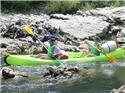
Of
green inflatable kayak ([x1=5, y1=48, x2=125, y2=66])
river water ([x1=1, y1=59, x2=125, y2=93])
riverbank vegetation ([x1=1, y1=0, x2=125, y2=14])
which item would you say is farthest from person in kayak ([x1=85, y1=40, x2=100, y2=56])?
riverbank vegetation ([x1=1, y1=0, x2=125, y2=14])

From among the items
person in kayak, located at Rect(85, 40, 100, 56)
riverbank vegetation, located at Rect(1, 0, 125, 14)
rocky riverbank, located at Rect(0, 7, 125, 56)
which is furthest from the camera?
riverbank vegetation, located at Rect(1, 0, 125, 14)

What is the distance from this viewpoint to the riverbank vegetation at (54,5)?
25.2m

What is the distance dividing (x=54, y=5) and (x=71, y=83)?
1503 cm

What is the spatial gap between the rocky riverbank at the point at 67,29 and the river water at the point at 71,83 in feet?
12.0

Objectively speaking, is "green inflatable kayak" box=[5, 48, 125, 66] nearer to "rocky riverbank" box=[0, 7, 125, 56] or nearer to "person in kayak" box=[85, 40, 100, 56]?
"person in kayak" box=[85, 40, 100, 56]

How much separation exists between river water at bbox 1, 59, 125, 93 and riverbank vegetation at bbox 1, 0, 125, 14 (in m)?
12.1

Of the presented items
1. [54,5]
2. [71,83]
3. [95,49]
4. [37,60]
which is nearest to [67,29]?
[95,49]

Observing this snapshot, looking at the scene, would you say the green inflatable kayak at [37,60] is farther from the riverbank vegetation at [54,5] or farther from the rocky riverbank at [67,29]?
the riverbank vegetation at [54,5]

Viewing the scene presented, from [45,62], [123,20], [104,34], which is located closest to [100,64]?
[45,62]

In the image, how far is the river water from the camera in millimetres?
10547

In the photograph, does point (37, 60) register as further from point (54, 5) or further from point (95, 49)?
point (54, 5)

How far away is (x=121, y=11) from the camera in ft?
71.9

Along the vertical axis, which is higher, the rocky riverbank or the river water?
the rocky riverbank

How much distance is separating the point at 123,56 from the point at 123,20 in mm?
6333
